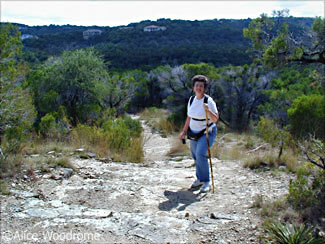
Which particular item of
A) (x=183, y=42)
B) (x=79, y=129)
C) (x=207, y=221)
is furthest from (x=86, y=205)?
(x=183, y=42)

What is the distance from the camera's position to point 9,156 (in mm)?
5266

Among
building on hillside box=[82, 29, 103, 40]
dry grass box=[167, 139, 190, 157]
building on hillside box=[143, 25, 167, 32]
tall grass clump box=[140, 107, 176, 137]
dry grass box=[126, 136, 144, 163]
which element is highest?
building on hillside box=[143, 25, 167, 32]

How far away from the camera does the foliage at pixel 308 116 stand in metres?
8.30

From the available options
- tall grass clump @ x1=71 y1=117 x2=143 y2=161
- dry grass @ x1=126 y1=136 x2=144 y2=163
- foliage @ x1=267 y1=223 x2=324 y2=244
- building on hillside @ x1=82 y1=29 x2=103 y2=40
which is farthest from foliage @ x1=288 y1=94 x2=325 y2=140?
building on hillside @ x1=82 y1=29 x2=103 y2=40

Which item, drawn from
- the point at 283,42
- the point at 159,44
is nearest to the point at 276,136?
the point at 283,42

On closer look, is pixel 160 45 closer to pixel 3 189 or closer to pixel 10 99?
pixel 10 99

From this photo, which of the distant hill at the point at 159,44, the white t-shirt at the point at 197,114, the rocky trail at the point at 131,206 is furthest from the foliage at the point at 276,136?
the distant hill at the point at 159,44

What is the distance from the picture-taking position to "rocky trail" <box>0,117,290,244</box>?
3363 mm

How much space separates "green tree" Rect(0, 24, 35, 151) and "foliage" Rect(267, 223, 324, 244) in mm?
4513

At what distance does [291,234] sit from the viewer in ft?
10.7

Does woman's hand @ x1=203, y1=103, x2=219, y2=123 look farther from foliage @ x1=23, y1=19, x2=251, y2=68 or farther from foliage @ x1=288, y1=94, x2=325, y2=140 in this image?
foliage @ x1=23, y1=19, x2=251, y2=68

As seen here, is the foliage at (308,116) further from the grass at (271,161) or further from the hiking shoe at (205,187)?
the hiking shoe at (205,187)

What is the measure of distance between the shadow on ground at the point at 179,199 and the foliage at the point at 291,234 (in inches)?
46.3

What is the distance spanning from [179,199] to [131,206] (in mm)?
687
